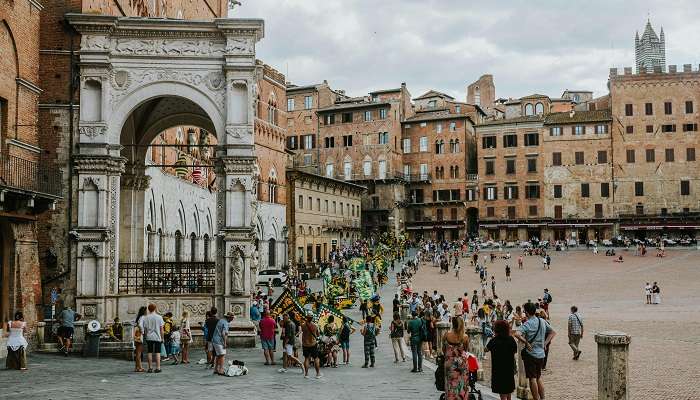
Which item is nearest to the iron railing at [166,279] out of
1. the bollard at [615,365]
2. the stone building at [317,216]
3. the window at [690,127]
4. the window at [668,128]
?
the bollard at [615,365]

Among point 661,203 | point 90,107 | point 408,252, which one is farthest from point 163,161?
point 661,203

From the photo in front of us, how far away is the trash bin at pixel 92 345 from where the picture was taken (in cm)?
1836

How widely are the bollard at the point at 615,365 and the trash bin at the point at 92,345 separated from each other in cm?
1313

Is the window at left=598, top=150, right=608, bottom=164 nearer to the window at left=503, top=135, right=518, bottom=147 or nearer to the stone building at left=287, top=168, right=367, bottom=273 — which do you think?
the window at left=503, top=135, right=518, bottom=147

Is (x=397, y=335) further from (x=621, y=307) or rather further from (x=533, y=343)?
(x=621, y=307)

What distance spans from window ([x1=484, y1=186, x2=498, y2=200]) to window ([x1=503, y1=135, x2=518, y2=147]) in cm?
507

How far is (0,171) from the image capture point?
57.7 feet

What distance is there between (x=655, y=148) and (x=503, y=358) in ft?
243

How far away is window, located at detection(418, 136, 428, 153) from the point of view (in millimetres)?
83438

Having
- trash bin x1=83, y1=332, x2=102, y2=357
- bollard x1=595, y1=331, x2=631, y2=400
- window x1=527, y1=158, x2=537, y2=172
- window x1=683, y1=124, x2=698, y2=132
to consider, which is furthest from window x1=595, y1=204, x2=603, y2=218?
bollard x1=595, y1=331, x2=631, y2=400

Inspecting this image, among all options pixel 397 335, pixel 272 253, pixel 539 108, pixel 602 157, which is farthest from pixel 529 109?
pixel 397 335

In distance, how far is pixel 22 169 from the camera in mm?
18750

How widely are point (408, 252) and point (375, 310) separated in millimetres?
46379

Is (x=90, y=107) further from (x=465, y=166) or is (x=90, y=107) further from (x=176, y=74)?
(x=465, y=166)
